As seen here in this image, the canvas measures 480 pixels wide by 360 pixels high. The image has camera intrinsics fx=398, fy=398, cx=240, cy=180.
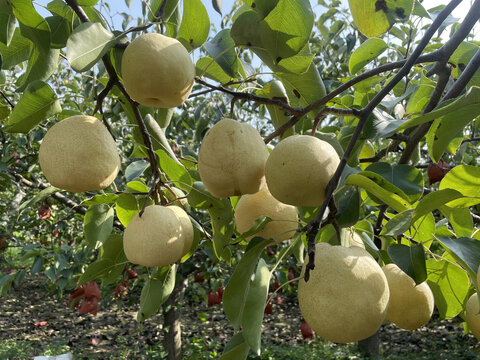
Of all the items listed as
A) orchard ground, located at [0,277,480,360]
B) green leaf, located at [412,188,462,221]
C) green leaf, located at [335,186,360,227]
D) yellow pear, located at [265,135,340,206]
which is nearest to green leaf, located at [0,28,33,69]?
yellow pear, located at [265,135,340,206]

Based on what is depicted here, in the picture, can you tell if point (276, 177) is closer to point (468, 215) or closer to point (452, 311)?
point (468, 215)

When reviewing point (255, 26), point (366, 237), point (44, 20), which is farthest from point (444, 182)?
point (44, 20)

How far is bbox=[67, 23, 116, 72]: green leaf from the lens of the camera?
0.71m

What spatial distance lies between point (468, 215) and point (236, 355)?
65 cm

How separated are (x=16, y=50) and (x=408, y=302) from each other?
1.16 m

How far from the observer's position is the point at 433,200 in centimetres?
69

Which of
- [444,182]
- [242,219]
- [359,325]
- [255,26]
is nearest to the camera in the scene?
[359,325]

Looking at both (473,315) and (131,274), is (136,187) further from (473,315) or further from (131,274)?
(131,274)

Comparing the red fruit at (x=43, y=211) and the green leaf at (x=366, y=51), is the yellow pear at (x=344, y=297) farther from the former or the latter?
the red fruit at (x=43, y=211)

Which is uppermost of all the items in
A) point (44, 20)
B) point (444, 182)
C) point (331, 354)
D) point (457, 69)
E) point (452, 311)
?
point (44, 20)

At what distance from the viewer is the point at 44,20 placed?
0.83 m

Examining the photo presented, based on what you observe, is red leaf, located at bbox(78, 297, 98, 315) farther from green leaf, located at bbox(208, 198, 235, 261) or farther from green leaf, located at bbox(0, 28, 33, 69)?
green leaf, located at bbox(0, 28, 33, 69)

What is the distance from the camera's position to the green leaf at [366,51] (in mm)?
1187

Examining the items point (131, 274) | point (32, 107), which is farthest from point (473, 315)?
point (131, 274)
